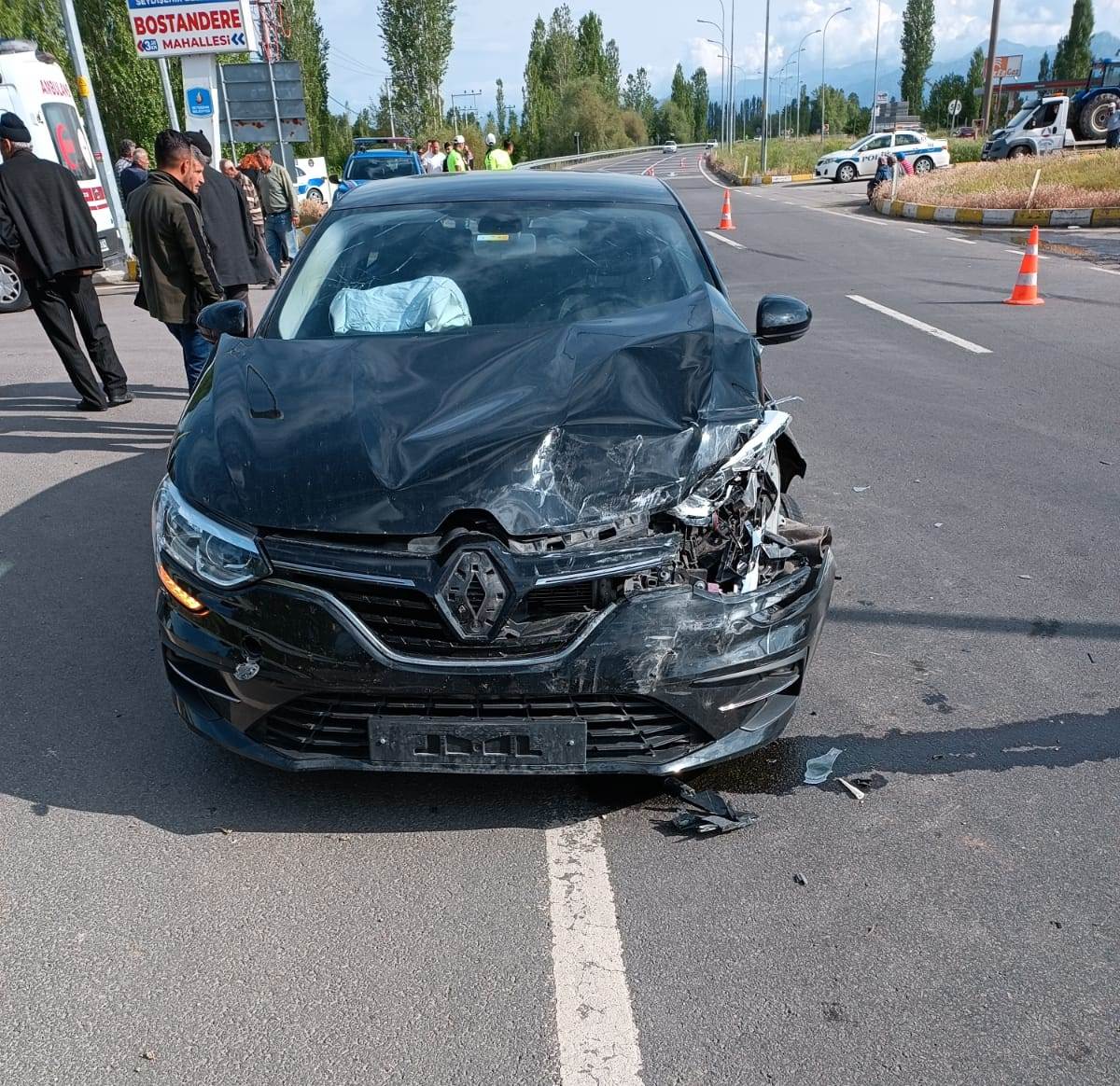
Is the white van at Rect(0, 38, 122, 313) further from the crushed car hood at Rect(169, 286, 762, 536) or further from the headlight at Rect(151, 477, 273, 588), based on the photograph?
the headlight at Rect(151, 477, 273, 588)

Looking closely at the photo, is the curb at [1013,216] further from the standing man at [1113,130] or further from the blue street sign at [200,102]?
the blue street sign at [200,102]

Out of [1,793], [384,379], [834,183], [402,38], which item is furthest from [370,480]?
[402,38]

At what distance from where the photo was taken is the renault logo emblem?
256 centimetres

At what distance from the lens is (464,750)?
2664 mm

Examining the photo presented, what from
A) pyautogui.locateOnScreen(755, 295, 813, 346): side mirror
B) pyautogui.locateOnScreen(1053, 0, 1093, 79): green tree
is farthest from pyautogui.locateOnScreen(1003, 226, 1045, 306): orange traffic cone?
pyautogui.locateOnScreen(1053, 0, 1093, 79): green tree

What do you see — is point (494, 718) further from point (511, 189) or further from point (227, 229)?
point (227, 229)

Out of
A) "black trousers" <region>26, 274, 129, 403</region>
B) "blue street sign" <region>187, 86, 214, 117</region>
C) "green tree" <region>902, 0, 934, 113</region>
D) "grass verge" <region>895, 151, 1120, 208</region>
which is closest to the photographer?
"black trousers" <region>26, 274, 129, 403</region>

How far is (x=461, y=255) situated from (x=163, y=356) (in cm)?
688

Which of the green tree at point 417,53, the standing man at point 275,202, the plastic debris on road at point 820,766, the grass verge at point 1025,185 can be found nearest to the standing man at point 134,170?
the standing man at point 275,202

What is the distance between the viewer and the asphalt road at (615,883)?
2.18 meters

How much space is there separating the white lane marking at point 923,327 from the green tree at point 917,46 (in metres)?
102

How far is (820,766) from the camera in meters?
3.17

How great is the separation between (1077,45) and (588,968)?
110 m

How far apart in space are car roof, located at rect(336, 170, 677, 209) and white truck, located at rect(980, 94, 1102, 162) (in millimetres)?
35572
